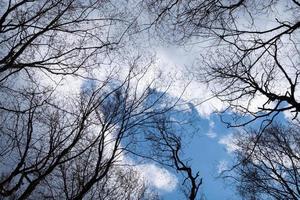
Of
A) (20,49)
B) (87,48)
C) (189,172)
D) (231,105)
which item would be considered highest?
(189,172)

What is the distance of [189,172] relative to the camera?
37.3 feet

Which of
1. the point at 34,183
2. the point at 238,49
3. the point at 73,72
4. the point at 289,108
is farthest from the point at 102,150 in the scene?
the point at 289,108

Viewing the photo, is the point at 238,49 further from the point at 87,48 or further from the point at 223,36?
the point at 87,48

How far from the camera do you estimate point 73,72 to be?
611 centimetres

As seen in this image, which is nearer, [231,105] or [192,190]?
[231,105]

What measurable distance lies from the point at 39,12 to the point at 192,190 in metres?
7.36

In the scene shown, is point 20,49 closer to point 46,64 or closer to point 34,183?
point 46,64

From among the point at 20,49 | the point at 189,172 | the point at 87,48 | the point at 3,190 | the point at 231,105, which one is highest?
the point at 189,172

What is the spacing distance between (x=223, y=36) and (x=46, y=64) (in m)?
2.96

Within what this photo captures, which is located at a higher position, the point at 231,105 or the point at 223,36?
the point at 223,36

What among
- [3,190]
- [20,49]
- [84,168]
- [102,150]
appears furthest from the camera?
[84,168]

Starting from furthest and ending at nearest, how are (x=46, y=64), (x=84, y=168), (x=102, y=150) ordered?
(x=84, y=168) → (x=102, y=150) → (x=46, y=64)

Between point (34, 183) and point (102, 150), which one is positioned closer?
point (34, 183)

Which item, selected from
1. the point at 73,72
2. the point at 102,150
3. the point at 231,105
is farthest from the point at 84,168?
the point at 231,105
